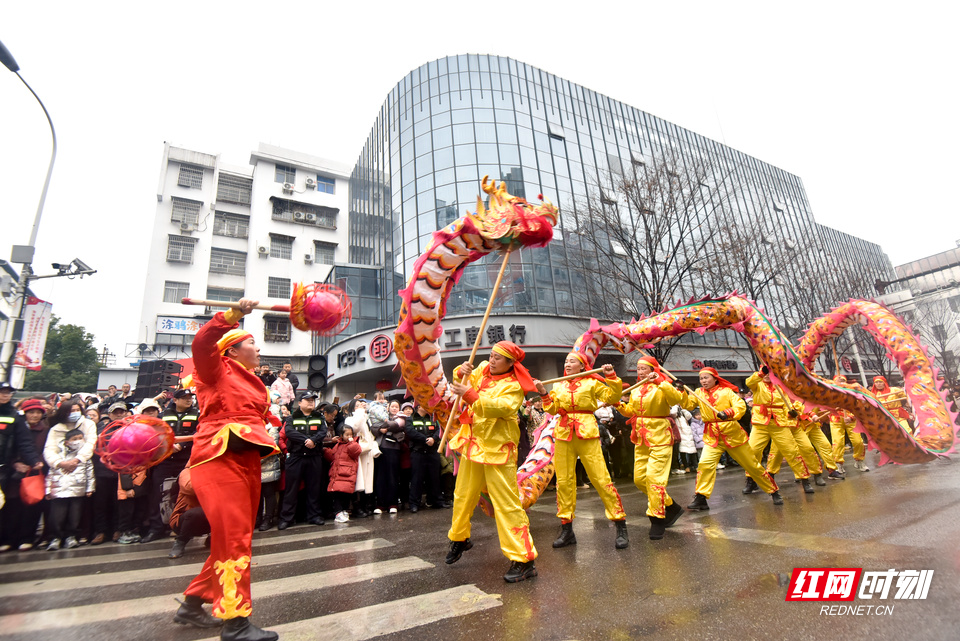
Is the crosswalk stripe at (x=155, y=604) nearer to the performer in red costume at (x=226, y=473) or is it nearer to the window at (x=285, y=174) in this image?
the performer in red costume at (x=226, y=473)

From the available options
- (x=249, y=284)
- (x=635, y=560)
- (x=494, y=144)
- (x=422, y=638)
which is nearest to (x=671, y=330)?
(x=635, y=560)

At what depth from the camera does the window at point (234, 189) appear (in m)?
30.2

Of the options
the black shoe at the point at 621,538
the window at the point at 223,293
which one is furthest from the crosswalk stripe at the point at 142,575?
the window at the point at 223,293

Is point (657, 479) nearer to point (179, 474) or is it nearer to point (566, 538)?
point (566, 538)

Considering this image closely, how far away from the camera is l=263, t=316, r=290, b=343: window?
2673 centimetres

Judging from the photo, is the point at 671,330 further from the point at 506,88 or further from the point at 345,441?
the point at 506,88

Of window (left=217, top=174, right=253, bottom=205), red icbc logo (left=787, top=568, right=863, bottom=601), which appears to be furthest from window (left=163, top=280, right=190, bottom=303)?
red icbc logo (left=787, top=568, right=863, bottom=601)

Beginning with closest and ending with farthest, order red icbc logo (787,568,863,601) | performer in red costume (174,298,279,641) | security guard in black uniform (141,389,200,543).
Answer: performer in red costume (174,298,279,641), red icbc logo (787,568,863,601), security guard in black uniform (141,389,200,543)

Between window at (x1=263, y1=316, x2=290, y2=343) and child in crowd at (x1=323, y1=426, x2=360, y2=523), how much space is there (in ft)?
70.9

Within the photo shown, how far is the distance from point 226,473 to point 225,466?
0.04 metres

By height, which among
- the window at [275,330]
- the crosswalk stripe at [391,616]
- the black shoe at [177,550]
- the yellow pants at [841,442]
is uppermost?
the window at [275,330]

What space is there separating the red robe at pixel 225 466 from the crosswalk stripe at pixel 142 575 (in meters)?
1.69

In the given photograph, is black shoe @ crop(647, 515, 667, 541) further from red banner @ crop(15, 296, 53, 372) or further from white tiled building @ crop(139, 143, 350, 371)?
white tiled building @ crop(139, 143, 350, 371)

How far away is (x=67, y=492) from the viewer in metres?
5.86
